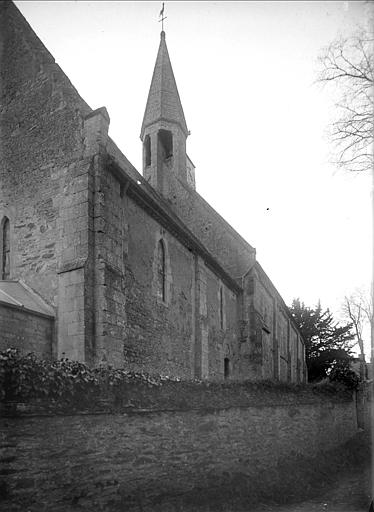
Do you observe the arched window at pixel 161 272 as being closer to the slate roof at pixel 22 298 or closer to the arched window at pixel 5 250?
the slate roof at pixel 22 298

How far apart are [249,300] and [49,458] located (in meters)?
20.2

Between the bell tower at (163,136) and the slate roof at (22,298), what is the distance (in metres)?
16.1

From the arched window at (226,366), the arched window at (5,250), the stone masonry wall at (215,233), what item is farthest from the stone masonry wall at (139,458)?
the stone masonry wall at (215,233)

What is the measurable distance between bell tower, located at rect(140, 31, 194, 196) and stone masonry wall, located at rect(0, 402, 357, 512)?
19.0 meters

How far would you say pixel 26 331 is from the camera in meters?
11.4

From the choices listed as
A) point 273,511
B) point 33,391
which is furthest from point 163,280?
point 33,391

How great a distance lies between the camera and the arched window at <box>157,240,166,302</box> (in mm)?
16219

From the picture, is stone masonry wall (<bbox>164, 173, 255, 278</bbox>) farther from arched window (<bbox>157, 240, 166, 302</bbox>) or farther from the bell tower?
arched window (<bbox>157, 240, 166, 302</bbox>)

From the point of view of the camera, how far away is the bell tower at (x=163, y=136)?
2847 cm

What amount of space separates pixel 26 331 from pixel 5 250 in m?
3.61

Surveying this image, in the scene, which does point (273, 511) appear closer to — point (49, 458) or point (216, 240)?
point (49, 458)

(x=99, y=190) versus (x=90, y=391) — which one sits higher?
(x=99, y=190)

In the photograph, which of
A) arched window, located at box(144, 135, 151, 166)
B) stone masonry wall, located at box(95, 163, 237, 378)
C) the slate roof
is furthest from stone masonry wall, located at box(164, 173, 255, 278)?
the slate roof

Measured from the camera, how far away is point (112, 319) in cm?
1224
